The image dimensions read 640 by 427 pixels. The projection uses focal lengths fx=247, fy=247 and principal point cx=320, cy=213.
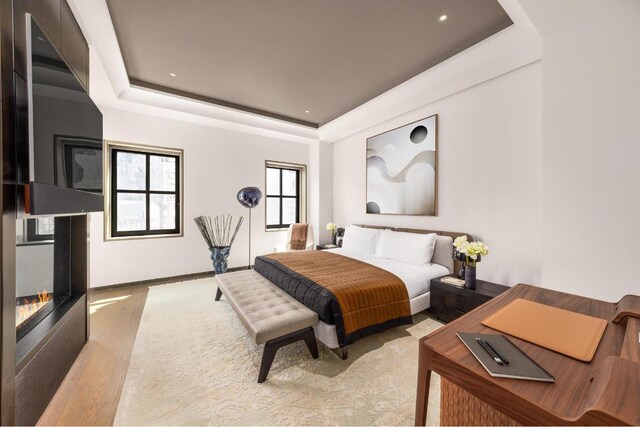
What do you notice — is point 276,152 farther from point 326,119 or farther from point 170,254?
point 170,254

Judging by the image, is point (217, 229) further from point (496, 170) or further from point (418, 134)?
point (496, 170)

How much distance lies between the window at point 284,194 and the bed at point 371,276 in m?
1.95

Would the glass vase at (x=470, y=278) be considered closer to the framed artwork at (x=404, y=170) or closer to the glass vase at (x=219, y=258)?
the framed artwork at (x=404, y=170)

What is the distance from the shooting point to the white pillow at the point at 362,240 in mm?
3930

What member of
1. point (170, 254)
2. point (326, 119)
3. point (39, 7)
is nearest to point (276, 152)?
point (326, 119)

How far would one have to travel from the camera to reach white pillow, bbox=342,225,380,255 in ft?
12.9

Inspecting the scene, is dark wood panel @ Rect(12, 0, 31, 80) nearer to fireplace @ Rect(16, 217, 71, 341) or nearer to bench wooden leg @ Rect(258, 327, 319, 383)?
fireplace @ Rect(16, 217, 71, 341)

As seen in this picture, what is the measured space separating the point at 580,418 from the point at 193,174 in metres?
4.80

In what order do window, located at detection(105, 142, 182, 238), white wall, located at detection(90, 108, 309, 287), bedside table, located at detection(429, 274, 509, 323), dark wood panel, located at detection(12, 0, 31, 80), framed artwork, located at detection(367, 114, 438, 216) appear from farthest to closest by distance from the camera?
window, located at detection(105, 142, 182, 238) → white wall, located at detection(90, 108, 309, 287) → framed artwork, located at detection(367, 114, 438, 216) → bedside table, located at detection(429, 274, 509, 323) → dark wood panel, located at detection(12, 0, 31, 80)

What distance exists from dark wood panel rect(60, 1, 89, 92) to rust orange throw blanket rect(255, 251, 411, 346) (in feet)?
8.28

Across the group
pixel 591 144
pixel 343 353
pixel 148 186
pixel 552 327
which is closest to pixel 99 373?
pixel 343 353

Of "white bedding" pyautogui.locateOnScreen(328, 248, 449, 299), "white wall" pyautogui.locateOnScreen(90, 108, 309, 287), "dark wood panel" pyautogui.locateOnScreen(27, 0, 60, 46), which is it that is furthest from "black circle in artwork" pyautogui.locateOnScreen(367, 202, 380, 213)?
"dark wood panel" pyautogui.locateOnScreen(27, 0, 60, 46)

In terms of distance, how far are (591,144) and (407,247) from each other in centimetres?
194

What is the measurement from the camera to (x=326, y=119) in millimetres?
4680
